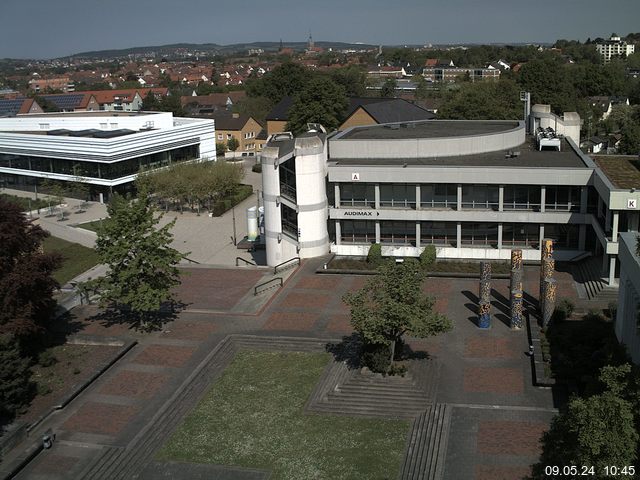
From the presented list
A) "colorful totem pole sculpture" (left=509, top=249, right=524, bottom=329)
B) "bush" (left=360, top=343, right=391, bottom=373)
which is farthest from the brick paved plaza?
"bush" (left=360, top=343, right=391, bottom=373)

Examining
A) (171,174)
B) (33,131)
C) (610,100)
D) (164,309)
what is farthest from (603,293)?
(610,100)

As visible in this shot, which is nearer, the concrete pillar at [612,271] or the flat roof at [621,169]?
the concrete pillar at [612,271]

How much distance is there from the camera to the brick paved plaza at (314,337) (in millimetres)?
24094

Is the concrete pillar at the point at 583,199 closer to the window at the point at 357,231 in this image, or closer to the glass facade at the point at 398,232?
the glass facade at the point at 398,232

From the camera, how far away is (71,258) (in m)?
54.0

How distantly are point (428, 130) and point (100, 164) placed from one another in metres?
34.5

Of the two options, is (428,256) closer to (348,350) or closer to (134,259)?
(348,350)

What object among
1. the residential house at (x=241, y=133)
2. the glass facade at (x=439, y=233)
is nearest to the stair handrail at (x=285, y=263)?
the glass facade at (x=439, y=233)

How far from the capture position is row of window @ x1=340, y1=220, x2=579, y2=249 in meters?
42.7

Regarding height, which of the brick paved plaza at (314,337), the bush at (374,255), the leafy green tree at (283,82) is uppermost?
the leafy green tree at (283,82)

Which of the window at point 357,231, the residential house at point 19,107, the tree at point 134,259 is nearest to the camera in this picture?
the tree at point 134,259

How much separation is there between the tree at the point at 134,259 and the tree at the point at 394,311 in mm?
10055

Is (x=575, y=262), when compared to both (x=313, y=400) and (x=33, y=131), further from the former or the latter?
(x=33, y=131)

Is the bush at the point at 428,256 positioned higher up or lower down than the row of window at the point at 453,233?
lower down
